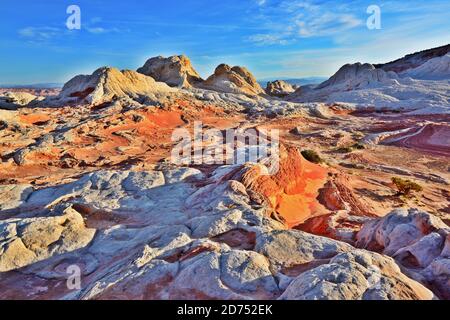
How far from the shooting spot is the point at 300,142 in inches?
890

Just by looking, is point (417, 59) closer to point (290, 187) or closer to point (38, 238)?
point (290, 187)

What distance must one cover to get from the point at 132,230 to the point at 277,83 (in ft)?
191

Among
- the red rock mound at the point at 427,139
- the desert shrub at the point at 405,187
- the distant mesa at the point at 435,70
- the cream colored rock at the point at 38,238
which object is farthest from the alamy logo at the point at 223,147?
the distant mesa at the point at 435,70

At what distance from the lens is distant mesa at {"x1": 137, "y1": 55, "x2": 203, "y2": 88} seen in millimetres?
42134

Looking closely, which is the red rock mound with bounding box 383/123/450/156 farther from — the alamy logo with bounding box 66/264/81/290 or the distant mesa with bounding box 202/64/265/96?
the distant mesa with bounding box 202/64/265/96

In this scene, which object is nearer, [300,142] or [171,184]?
[171,184]

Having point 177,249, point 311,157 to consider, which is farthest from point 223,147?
point 177,249

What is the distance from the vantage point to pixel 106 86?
2958cm

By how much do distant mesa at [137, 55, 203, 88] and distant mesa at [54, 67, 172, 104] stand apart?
868 cm

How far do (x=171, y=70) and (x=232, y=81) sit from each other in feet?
Result: 25.2

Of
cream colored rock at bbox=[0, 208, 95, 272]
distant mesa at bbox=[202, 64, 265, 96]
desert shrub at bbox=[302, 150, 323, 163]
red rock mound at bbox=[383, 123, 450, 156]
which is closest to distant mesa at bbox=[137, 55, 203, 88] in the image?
distant mesa at bbox=[202, 64, 265, 96]
